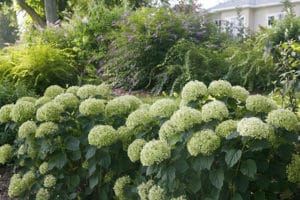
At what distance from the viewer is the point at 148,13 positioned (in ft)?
18.1

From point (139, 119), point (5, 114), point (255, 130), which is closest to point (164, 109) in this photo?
point (139, 119)

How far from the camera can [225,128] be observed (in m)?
1.79

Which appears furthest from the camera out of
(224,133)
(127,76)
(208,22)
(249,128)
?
(208,22)

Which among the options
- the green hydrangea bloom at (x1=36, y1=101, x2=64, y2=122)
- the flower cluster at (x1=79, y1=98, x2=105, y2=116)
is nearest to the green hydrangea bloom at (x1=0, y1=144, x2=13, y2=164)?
the green hydrangea bloom at (x1=36, y1=101, x2=64, y2=122)

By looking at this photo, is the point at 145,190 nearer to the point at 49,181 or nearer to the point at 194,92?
the point at 194,92

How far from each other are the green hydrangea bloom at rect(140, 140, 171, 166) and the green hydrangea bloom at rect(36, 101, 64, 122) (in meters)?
0.81

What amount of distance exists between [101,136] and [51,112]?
463 mm

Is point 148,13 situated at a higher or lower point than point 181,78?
higher

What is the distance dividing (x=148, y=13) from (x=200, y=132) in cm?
405

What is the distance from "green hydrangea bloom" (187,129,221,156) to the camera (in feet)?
5.64

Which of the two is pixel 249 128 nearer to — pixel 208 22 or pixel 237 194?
pixel 237 194

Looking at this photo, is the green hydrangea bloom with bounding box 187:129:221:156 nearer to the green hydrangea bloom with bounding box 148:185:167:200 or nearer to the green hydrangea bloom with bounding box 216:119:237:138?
the green hydrangea bloom with bounding box 216:119:237:138

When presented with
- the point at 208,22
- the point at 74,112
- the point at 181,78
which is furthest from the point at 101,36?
the point at 74,112

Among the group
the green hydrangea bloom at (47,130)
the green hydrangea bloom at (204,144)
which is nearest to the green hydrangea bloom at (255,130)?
the green hydrangea bloom at (204,144)
